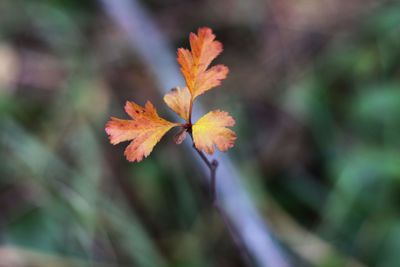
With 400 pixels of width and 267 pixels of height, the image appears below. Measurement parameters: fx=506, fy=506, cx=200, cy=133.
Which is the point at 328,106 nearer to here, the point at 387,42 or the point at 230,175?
the point at 387,42

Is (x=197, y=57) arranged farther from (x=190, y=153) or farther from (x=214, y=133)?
(x=190, y=153)

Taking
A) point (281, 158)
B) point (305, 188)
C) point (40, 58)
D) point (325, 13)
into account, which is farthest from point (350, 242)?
point (40, 58)

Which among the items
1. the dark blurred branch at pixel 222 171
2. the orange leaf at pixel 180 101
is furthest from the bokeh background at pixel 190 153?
the orange leaf at pixel 180 101

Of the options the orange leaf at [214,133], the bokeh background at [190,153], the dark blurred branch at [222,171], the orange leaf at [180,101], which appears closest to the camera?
the orange leaf at [214,133]

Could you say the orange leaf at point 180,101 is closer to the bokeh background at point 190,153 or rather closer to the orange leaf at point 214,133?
the orange leaf at point 214,133

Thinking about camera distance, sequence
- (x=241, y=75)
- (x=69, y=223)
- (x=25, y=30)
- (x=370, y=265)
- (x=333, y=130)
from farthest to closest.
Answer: (x=25, y=30), (x=241, y=75), (x=333, y=130), (x=69, y=223), (x=370, y=265)

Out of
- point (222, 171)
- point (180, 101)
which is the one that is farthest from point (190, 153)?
point (180, 101)
